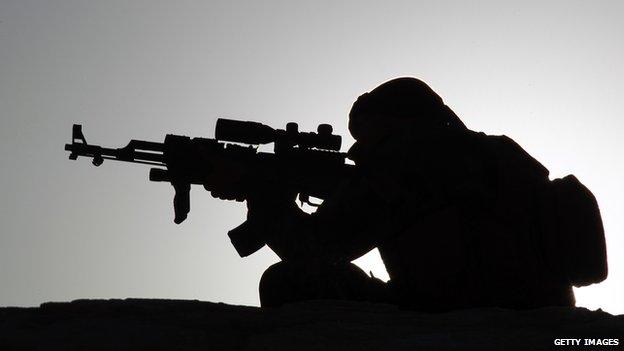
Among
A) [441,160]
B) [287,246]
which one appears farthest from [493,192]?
[287,246]

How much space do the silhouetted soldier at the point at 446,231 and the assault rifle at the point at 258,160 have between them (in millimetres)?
1161

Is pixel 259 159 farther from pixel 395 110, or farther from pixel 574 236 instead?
pixel 574 236

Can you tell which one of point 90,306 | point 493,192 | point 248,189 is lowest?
point 90,306

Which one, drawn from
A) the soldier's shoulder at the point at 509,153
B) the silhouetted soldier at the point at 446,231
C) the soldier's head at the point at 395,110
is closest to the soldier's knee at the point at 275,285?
the silhouetted soldier at the point at 446,231

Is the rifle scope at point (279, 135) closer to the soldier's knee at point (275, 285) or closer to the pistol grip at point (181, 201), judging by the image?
the pistol grip at point (181, 201)

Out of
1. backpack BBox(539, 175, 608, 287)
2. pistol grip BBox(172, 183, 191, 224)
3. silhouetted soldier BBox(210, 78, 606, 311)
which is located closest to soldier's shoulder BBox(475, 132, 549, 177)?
silhouetted soldier BBox(210, 78, 606, 311)

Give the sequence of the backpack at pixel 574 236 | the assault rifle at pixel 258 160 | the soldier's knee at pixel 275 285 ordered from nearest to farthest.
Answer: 1. the backpack at pixel 574 236
2. the soldier's knee at pixel 275 285
3. the assault rifle at pixel 258 160

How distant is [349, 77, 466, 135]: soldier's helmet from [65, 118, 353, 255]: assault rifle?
3.42ft

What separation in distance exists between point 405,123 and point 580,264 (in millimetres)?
1283

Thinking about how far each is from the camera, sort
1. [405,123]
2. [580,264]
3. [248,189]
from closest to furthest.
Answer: [580,264], [405,123], [248,189]

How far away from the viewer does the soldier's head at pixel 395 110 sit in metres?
4.59

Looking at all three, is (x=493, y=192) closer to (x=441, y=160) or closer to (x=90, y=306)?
(x=441, y=160)

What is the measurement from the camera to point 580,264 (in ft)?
12.5

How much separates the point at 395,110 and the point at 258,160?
4.98ft
